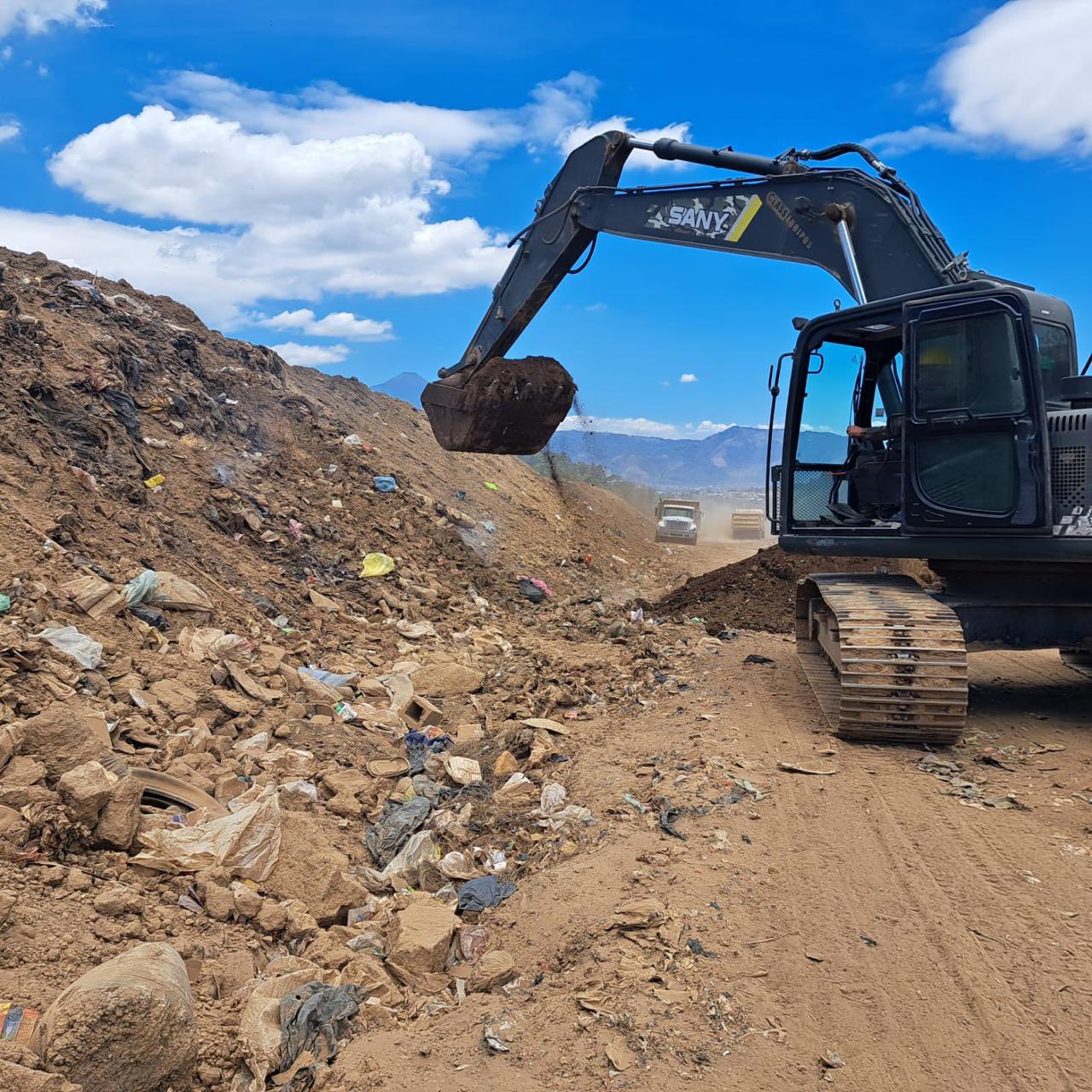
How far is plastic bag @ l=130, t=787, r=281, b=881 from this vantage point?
4066mm

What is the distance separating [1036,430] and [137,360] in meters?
10.8

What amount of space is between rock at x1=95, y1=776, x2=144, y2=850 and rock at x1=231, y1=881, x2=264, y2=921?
0.57 m

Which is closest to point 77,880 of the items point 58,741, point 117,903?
point 117,903

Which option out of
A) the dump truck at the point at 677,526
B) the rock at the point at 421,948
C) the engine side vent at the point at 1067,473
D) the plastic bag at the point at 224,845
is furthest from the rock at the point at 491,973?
the dump truck at the point at 677,526

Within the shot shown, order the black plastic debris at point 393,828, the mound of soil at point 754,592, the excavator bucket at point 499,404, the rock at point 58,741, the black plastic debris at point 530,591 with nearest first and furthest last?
the rock at point 58,741, the black plastic debris at point 393,828, the excavator bucket at point 499,404, the mound of soil at point 754,592, the black plastic debris at point 530,591

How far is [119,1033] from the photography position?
268cm

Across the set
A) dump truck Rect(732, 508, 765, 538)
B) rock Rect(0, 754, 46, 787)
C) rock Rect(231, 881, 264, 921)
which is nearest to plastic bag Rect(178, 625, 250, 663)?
rock Rect(0, 754, 46, 787)

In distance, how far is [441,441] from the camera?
9.24m

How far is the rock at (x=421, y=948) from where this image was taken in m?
3.55

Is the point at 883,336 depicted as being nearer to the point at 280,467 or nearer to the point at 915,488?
the point at 915,488

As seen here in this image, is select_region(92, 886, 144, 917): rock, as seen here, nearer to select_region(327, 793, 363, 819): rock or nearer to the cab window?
select_region(327, 793, 363, 819): rock

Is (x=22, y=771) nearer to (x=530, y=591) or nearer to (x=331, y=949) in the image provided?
(x=331, y=949)

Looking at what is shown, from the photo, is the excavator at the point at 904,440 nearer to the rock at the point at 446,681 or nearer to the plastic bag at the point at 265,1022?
the rock at the point at 446,681

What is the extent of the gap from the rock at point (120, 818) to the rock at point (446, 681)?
3.85m
